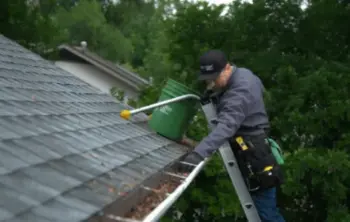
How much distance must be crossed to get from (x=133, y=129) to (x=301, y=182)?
2.16 m

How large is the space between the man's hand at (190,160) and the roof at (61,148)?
0.16 m

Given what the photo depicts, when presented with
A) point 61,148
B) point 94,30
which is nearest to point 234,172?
point 61,148

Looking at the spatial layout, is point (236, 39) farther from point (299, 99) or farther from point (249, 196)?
point (249, 196)

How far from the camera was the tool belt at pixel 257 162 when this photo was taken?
14.1 feet

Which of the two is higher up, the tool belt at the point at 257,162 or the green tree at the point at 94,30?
the tool belt at the point at 257,162

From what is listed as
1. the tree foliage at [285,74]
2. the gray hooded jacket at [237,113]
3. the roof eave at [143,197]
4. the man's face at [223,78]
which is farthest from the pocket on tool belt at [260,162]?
the tree foliage at [285,74]

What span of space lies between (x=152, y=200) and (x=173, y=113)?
2.03m

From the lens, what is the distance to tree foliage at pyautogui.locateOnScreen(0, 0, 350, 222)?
5895 millimetres

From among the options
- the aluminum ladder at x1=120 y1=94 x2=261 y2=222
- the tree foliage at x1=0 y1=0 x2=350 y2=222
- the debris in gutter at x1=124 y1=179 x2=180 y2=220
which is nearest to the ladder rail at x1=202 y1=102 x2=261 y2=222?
the aluminum ladder at x1=120 y1=94 x2=261 y2=222

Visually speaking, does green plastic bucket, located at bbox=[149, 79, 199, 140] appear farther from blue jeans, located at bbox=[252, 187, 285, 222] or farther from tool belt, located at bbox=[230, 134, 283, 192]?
blue jeans, located at bbox=[252, 187, 285, 222]

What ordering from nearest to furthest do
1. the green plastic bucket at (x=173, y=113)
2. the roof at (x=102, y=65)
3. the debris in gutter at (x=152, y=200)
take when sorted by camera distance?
the debris in gutter at (x=152, y=200) < the green plastic bucket at (x=173, y=113) < the roof at (x=102, y=65)

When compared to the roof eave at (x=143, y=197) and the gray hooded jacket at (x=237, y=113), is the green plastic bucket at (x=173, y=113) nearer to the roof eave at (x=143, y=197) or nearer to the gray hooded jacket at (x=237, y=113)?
the gray hooded jacket at (x=237, y=113)

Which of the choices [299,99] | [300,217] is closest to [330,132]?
[299,99]

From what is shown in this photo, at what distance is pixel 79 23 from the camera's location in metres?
39.0
